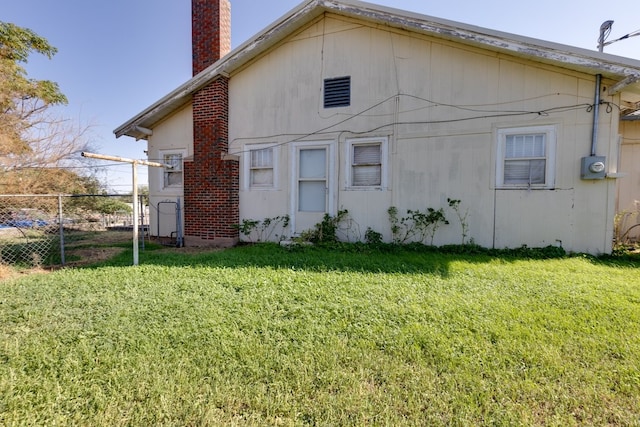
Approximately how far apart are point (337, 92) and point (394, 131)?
170 cm

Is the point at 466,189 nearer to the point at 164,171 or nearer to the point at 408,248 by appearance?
the point at 408,248

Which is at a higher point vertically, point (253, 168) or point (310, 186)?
point (253, 168)

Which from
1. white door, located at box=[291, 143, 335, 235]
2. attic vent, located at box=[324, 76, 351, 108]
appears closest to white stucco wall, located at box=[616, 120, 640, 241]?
attic vent, located at box=[324, 76, 351, 108]

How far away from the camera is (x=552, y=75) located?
5.70 metres

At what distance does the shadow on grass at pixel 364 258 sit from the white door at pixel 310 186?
3.22ft

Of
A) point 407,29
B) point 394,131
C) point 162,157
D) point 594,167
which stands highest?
point 407,29

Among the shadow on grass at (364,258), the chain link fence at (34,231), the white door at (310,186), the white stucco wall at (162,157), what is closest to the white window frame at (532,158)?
the shadow on grass at (364,258)

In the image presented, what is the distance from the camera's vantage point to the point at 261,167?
7.66m

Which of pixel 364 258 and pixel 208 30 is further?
pixel 208 30

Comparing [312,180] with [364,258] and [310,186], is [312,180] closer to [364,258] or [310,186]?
[310,186]

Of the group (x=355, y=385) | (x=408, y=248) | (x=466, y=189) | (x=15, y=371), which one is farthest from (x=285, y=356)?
(x=466, y=189)

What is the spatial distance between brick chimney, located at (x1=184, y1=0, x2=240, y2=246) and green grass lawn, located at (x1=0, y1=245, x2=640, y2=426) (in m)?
3.24

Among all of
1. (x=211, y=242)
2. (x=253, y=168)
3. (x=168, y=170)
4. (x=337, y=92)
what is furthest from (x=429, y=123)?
(x=168, y=170)

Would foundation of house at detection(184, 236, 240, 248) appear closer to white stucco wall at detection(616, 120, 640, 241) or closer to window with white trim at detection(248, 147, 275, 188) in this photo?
window with white trim at detection(248, 147, 275, 188)
